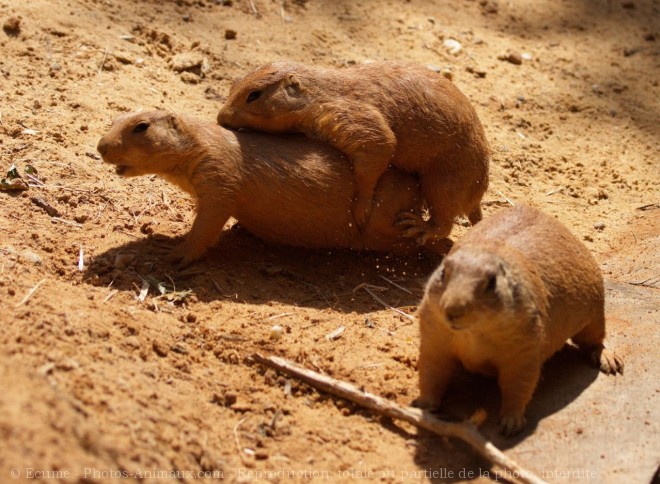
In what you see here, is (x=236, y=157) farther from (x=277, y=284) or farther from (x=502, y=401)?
(x=502, y=401)

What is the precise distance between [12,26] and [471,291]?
18.7ft

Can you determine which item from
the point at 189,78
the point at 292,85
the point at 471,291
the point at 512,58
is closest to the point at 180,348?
the point at 471,291

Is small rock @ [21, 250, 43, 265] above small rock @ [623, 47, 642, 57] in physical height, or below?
above

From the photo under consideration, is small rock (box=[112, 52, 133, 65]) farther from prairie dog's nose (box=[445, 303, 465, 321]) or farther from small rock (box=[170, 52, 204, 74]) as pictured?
prairie dog's nose (box=[445, 303, 465, 321])

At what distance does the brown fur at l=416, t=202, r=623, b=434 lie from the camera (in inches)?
175

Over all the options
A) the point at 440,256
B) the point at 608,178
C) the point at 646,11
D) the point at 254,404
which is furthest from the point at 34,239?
the point at 646,11

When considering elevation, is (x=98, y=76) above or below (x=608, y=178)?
above

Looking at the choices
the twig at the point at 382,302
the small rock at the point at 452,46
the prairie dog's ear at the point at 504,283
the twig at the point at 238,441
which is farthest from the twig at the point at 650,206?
the twig at the point at 238,441

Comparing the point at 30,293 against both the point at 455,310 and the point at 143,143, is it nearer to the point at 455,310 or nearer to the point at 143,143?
the point at 143,143

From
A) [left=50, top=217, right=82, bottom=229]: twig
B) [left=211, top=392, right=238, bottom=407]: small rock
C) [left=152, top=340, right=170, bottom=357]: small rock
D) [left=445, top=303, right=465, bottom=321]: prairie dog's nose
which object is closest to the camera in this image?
[left=445, top=303, right=465, bottom=321]: prairie dog's nose

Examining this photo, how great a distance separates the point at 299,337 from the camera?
5.66 metres

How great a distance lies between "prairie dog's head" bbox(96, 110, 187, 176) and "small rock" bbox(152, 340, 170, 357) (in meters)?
1.63

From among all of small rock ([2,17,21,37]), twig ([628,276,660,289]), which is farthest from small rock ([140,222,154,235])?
twig ([628,276,660,289])

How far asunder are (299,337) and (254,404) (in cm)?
83
